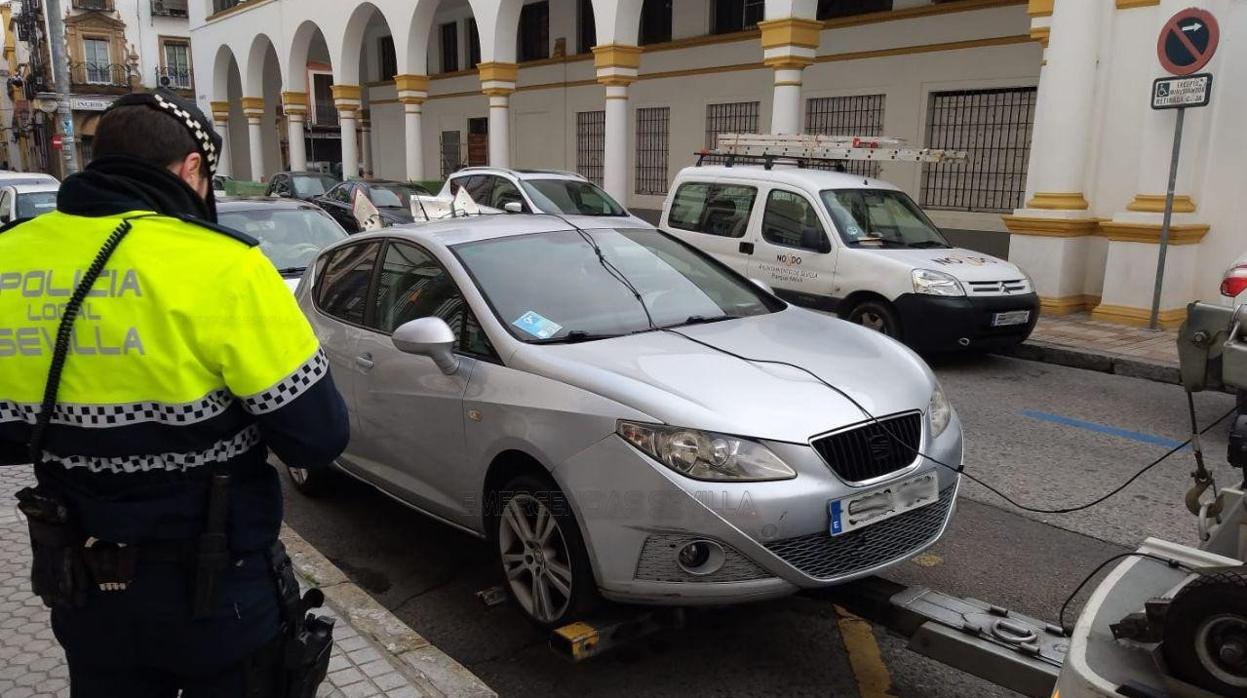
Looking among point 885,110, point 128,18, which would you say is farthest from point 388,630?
point 128,18

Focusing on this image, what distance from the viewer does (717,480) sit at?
297 cm

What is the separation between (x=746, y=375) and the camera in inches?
132

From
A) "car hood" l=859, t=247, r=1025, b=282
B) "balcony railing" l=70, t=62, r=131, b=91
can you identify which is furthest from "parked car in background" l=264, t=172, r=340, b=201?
"balcony railing" l=70, t=62, r=131, b=91

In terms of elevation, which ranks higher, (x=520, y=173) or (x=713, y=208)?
(x=520, y=173)

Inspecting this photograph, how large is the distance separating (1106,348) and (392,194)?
39.2 feet

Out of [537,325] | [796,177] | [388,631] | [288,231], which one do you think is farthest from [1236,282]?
[288,231]

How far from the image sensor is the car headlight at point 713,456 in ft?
9.80

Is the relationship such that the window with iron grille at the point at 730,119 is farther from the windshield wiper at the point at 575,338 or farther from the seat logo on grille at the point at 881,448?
the seat logo on grille at the point at 881,448

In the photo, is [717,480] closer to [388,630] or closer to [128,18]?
[388,630]

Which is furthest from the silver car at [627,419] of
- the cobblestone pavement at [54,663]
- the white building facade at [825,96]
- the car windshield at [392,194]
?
the car windshield at [392,194]

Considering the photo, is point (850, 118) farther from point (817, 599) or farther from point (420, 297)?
point (817, 599)

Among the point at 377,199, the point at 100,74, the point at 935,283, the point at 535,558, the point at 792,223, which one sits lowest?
the point at 535,558

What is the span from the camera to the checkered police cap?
→ 1853 millimetres

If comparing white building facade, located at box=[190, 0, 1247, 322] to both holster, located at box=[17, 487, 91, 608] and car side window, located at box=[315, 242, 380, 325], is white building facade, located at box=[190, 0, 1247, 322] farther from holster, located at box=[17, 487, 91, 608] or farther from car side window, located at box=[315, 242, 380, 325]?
holster, located at box=[17, 487, 91, 608]
